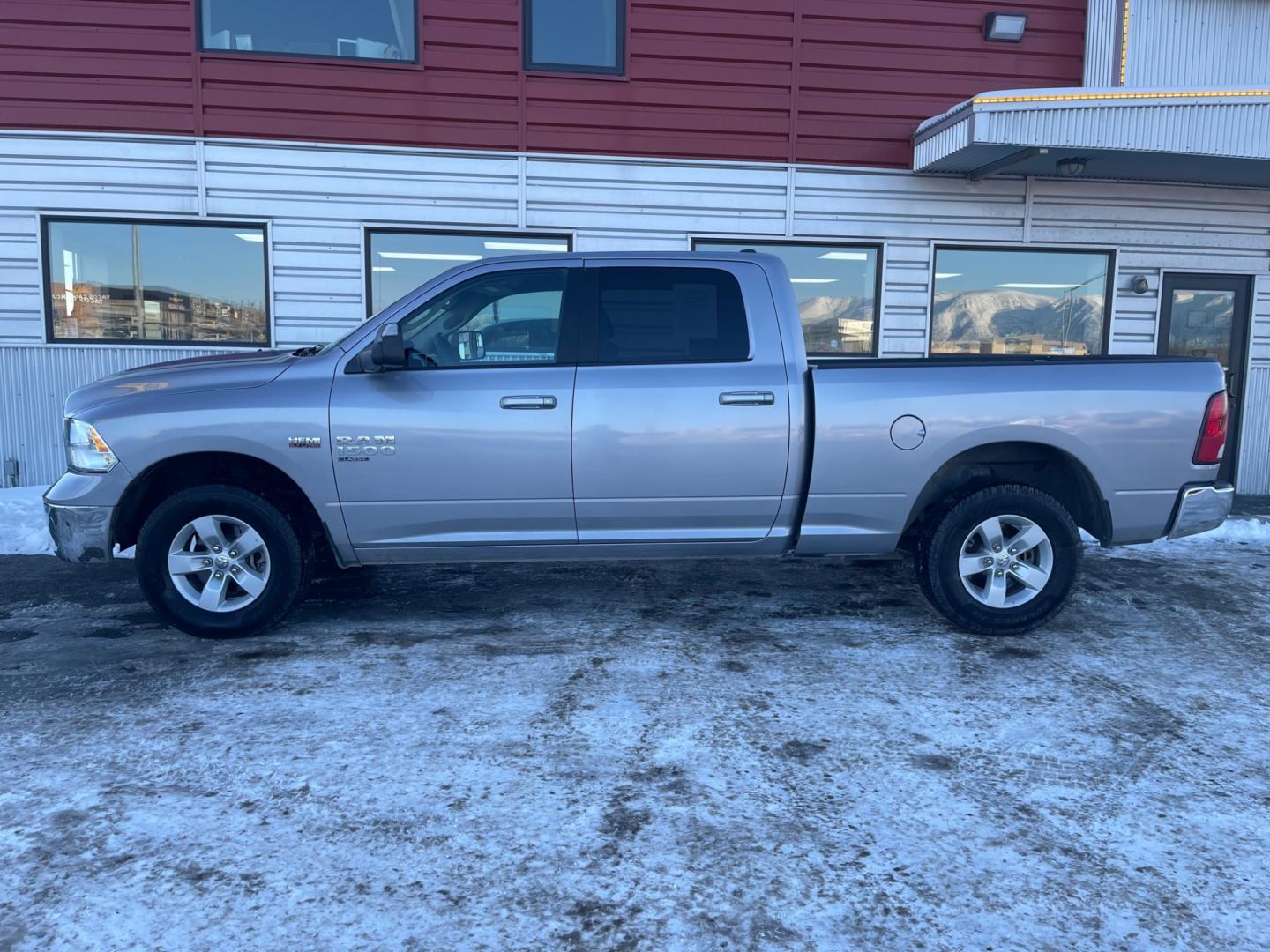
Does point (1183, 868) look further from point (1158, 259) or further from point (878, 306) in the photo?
point (1158, 259)

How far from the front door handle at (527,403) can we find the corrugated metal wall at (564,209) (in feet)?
15.9

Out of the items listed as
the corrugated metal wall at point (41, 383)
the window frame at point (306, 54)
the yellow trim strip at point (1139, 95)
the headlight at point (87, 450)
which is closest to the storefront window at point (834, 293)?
the yellow trim strip at point (1139, 95)

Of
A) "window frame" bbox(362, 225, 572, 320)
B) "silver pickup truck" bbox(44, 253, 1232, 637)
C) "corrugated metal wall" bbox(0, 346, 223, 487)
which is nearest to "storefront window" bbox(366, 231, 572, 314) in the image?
"window frame" bbox(362, 225, 572, 320)

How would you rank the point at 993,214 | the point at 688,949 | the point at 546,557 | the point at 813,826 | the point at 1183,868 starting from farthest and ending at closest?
the point at 993,214, the point at 546,557, the point at 813,826, the point at 1183,868, the point at 688,949

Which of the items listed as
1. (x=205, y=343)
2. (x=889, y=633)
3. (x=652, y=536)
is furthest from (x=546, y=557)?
(x=205, y=343)

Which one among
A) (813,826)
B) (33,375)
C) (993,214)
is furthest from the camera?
(993,214)

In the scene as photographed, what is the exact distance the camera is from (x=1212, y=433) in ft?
15.3

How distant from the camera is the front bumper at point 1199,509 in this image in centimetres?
470

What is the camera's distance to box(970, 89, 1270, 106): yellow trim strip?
24.3 ft

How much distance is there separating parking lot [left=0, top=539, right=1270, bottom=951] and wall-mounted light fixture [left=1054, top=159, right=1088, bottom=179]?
5116 mm

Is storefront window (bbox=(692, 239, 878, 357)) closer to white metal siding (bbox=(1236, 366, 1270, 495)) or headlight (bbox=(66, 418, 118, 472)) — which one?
white metal siding (bbox=(1236, 366, 1270, 495))

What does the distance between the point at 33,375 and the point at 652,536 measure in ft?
23.3

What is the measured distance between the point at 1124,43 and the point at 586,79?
536cm

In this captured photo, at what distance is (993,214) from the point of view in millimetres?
9297
